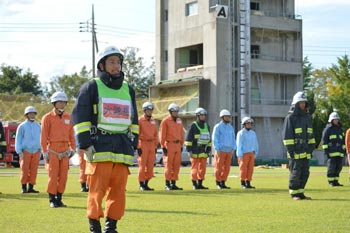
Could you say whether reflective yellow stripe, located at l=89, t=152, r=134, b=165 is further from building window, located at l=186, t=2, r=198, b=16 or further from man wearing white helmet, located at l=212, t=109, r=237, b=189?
building window, located at l=186, t=2, r=198, b=16

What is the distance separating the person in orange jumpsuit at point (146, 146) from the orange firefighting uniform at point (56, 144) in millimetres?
5243

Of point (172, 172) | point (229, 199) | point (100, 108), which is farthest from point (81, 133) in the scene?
point (172, 172)

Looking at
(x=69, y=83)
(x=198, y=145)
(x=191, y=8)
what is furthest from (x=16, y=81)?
(x=198, y=145)

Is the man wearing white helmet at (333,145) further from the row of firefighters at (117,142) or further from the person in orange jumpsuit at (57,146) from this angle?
the person in orange jumpsuit at (57,146)

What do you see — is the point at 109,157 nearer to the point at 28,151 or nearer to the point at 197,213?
the point at 197,213

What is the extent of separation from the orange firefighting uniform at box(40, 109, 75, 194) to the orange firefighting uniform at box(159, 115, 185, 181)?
571cm

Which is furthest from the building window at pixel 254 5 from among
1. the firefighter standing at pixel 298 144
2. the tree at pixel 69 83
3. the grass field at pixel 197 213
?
the firefighter standing at pixel 298 144

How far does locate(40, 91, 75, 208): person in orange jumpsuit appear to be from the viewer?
15.1m

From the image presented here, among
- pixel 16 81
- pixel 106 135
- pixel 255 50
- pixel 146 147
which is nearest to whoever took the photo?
pixel 106 135

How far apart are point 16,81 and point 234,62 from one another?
44579mm

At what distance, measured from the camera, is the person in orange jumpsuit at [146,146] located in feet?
69.4

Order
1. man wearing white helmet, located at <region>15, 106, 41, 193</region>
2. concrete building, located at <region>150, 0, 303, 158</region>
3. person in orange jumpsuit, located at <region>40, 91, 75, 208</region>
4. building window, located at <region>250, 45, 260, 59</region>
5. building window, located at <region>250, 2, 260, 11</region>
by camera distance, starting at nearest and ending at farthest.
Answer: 1. person in orange jumpsuit, located at <region>40, 91, 75, 208</region>
2. man wearing white helmet, located at <region>15, 106, 41, 193</region>
3. concrete building, located at <region>150, 0, 303, 158</region>
4. building window, located at <region>250, 45, 260, 59</region>
5. building window, located at <region>250, 2, 260, 11</region>

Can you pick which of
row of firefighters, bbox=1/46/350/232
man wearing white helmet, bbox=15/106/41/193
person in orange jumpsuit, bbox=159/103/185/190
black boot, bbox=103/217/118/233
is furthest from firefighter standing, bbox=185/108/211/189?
black boot, bbox=103/217/118/233

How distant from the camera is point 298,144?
1634 cm
